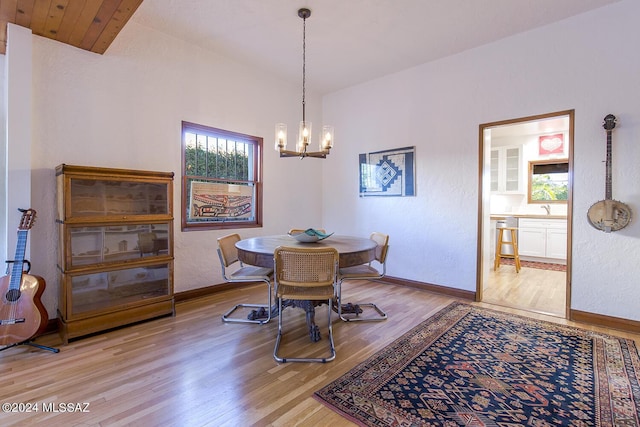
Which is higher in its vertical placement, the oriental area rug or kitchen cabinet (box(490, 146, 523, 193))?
kitchen cabinet (box(490, 146, 523, 193))

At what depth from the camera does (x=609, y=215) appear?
289 cm

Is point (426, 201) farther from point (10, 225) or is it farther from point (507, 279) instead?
point (10, 225)

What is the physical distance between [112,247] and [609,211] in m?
4.76

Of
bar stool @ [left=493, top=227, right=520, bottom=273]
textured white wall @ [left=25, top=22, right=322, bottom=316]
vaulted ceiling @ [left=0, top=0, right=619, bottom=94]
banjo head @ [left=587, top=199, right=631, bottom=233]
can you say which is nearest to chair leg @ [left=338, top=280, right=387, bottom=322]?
textured white wall @ [left=25, top=22, right=322, bottom=316]

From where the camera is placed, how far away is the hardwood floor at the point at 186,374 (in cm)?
168

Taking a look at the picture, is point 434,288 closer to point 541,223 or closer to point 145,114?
point 541,223

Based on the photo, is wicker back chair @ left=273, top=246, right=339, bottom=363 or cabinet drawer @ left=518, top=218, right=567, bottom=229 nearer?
wicker back chair @ left=273, top=246, right=339, bottom=363

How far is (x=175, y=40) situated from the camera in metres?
3.55

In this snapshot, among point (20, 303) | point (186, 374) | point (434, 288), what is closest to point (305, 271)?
point (186, 374)

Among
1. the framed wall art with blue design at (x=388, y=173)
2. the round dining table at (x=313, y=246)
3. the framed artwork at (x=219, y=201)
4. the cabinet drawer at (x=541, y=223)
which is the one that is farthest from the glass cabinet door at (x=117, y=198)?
the cabinet drawer at (x=541, y=223)

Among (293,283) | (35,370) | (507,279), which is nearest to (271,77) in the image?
(293,283)

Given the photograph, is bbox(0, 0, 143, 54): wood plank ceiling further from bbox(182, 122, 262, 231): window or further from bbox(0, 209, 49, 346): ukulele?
bbox(0, 209, 49, 346): ukulele

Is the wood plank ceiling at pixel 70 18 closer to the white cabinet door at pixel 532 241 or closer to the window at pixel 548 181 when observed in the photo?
the white cabinet door at pixel 532 241

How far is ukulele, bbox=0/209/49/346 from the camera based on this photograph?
2314mm
